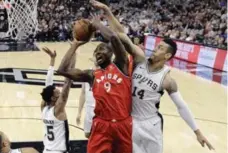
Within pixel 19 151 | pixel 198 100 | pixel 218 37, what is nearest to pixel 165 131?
pixel 198 100

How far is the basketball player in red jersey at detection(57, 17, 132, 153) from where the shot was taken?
3.62 metres

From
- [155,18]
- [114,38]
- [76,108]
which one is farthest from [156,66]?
[155,18]

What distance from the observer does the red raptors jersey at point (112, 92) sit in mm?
3625

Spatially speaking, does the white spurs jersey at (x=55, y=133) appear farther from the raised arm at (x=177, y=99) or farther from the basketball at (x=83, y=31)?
the raised arm at (x=177, y=99)

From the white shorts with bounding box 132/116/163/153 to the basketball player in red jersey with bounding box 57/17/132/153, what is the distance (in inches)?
3.5

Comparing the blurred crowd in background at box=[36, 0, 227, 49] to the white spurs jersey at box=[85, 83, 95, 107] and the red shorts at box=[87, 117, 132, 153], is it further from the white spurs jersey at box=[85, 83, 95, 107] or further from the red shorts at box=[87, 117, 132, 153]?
the red shorts at box=[87, 117, 132, 153]

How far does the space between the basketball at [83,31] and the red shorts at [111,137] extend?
71 centimetres

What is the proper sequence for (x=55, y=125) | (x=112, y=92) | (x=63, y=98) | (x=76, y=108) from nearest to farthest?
(x=112, y=92) < (x=63, y=98) < (x=55, y=125) < (x=76, y=108)

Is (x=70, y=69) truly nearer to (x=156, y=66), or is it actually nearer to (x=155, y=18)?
(x=156, y=66)

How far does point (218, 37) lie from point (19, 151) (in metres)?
14.0

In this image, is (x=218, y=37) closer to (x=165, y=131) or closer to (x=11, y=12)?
(x=11, y=12)

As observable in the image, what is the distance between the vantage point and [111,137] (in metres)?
3.68

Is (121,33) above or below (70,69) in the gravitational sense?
above

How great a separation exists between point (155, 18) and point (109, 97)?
21754mm
